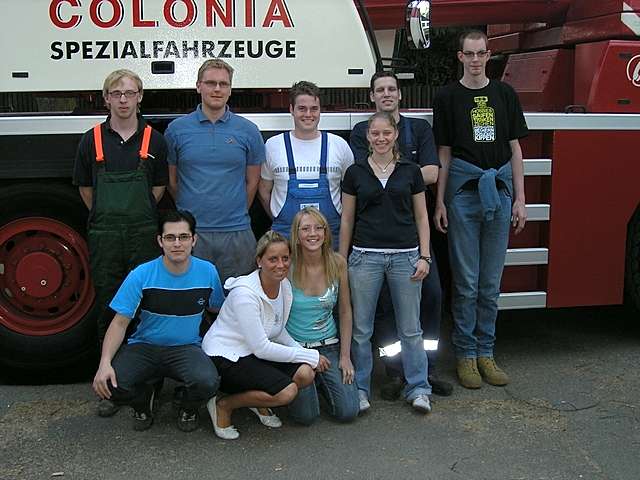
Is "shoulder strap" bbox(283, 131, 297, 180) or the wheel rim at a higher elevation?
"shoulder strap" bbox(283, 131, 297, 180)

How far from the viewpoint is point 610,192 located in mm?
4984

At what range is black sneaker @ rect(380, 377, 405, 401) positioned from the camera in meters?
4.45

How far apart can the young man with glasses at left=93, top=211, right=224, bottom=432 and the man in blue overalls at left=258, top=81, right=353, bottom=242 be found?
0.55m

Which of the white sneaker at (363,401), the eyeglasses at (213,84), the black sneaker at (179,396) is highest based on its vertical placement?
the eyeglasses at (213,84)

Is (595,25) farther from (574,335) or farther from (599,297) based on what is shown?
(574,335)

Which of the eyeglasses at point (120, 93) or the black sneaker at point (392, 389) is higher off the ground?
the eyeglasses at point (120, 93)

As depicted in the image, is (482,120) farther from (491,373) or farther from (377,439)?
(377,439)

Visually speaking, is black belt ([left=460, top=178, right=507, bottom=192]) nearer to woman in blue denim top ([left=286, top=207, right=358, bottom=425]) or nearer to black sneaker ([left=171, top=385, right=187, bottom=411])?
woman in blue denim top ([left=286, top=207, right=358, bottom=425])

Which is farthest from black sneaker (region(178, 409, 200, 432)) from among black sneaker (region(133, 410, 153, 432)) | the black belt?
the black belt

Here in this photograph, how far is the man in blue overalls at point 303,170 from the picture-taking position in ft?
14.2

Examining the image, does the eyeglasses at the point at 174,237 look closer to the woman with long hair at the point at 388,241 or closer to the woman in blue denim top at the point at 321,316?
the woman in blue denim top at the point at 321,316

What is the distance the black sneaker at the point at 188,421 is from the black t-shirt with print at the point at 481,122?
1.95m

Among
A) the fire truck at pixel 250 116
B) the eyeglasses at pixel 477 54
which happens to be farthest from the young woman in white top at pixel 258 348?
the eyeglasses at pixel 477 54

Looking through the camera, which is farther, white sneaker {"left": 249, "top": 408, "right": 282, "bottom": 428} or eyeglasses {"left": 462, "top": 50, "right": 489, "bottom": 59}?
eyeglasses {"left": 462, "top": 50, "right": 489, "bottom": 59}
